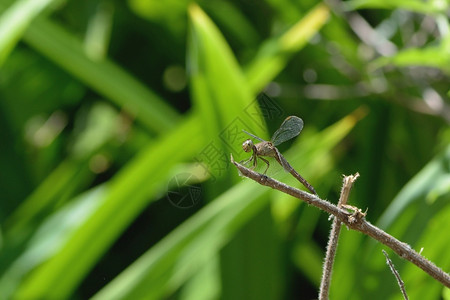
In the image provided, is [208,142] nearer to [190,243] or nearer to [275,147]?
[190,243]

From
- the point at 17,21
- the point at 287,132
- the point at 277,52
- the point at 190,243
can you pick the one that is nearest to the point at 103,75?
the point at 17,21

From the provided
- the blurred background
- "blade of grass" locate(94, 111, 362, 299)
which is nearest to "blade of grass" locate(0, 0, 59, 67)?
the blurred background

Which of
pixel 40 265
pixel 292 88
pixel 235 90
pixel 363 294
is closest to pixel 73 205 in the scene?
pixel 40 265

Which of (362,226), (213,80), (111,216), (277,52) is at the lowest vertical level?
(111,216)

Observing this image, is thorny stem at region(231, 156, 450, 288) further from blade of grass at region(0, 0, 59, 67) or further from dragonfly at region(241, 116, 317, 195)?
blade of grass at region(0, 0, 59, 67)

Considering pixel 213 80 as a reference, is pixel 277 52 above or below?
above

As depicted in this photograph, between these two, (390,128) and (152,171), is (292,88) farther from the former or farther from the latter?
(152,171)

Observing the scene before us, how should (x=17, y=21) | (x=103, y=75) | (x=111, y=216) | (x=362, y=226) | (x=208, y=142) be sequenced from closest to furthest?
(x=362, y=226) → (x=208, y=142) → (x=111, y=216) → (x=17, y=21) → (x=103, y=75)

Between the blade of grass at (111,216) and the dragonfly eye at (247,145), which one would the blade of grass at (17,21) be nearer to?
the blade of grass at (111,216)
